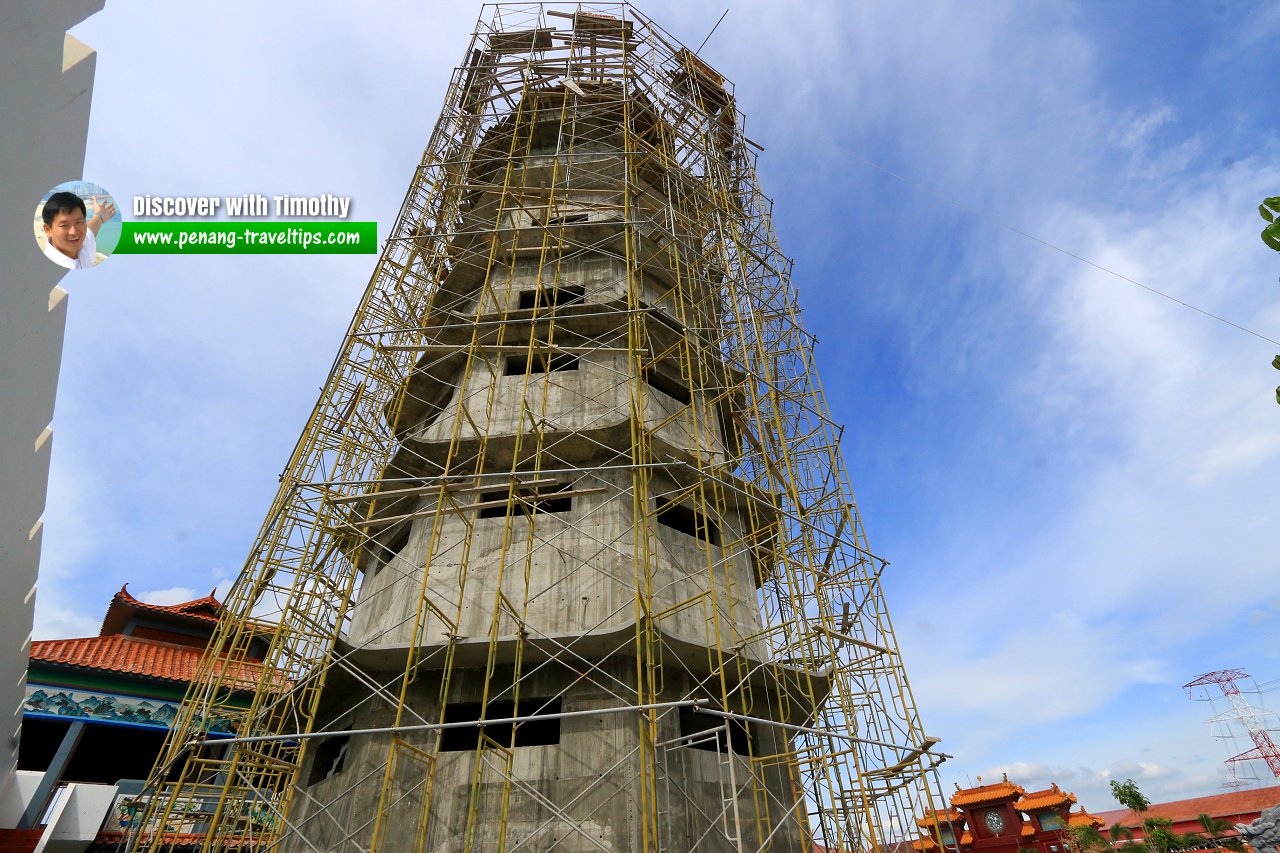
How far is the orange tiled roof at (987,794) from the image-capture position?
126 feet

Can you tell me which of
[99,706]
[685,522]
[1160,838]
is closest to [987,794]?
[1160,838]

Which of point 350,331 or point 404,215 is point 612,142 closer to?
point 404,215

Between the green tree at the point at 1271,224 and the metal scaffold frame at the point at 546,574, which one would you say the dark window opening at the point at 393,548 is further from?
the green tree at the point at 1271,224

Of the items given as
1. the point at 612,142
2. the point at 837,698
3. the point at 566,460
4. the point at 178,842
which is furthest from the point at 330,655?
the point at 612,142

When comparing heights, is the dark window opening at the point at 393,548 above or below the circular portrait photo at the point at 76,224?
above

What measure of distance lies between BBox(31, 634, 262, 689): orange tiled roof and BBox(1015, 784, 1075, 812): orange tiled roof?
38.8m

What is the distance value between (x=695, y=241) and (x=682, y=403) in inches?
186

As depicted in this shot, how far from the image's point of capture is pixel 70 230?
5008 millimetres

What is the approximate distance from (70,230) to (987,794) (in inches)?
1814

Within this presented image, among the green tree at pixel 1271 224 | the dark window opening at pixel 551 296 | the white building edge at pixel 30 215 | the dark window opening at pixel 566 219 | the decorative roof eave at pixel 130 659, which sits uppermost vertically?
the dark window opening at pixel 566 219

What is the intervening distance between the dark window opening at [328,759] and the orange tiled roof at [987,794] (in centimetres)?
3838

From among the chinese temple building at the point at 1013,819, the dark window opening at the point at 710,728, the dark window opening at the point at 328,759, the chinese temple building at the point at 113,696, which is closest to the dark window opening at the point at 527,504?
the dark window opening at the point at 710,728

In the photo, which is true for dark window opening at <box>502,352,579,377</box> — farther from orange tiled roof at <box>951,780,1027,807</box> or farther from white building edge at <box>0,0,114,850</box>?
orange tiled roof at <box>951,780,1027,807</box>

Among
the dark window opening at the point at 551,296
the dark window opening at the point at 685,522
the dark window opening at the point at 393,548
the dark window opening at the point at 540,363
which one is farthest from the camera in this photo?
the dark window opening at the point at 551,296
